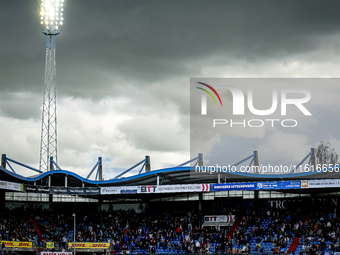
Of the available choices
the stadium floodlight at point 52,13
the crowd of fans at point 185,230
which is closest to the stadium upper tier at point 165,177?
the crowd of fans at point 185,230

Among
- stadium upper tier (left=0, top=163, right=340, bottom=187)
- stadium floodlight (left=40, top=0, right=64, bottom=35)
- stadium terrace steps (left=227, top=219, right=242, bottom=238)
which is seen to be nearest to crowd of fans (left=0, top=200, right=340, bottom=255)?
stadium terrace steps (left=227, top=219, right=242, bottom=238)

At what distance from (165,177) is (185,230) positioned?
5.52 metres

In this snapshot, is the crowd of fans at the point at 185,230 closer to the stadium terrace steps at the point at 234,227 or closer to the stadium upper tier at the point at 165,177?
the stadium terrace steps at the point at 234,227

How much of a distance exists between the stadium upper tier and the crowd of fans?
347cm

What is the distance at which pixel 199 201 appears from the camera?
50.9 metres

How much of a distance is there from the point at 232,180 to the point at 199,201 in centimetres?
552

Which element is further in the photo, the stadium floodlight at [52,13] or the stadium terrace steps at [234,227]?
the stadium floodlight at [52,13]

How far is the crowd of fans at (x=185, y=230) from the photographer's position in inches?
1601

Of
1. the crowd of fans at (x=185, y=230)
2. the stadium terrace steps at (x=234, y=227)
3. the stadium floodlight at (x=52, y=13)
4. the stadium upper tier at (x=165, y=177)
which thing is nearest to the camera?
the crowd of fans at (x=185, y=230)

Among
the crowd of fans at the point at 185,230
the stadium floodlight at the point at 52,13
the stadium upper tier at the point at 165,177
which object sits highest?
the stadium floodlight at the point at 52,13

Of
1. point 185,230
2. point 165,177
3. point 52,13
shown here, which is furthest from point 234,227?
point 52,13

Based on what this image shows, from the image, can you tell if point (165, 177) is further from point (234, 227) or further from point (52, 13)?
point (52, 13)

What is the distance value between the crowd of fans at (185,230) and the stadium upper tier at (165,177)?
11.4 ft

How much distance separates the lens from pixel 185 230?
152ft
